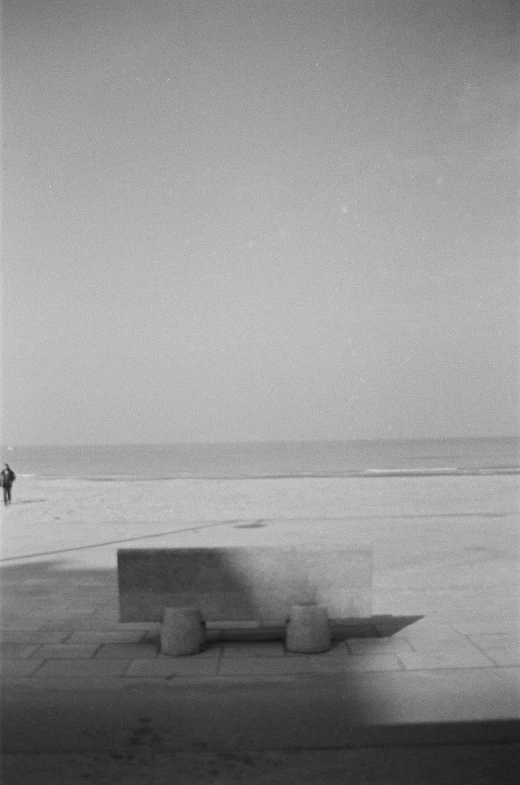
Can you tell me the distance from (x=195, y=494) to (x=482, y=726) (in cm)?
2400

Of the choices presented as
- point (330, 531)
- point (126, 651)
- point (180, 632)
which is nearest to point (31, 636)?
point (126, 651)

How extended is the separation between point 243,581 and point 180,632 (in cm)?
74

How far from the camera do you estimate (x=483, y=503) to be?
2247cm

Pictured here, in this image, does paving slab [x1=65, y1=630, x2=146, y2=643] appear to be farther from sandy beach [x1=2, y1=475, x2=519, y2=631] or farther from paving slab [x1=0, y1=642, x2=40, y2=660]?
sandy beach [x1=2, y1=475, x2=519, y2=631]

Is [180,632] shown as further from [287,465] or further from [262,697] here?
[287,465]

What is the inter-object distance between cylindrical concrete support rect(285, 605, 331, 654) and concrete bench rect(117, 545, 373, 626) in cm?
20

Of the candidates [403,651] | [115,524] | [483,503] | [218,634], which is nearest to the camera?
[403,651]

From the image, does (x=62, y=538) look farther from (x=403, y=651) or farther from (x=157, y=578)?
(x=403, y=651)

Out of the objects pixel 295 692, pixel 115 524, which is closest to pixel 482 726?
pixel 295 692

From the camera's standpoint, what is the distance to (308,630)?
739 centimetres

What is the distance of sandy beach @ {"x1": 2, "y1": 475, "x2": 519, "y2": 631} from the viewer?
404 inches

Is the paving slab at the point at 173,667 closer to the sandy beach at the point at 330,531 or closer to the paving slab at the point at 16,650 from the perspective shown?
the paving slab at the point at 16,650

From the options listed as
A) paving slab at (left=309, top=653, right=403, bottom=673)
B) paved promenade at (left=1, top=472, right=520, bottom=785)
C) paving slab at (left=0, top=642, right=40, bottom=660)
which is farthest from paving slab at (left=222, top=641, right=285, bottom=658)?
paving slab at (left=0, top=642, right=40, bottom=660)

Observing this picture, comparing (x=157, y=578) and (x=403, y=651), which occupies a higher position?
(x=157, y=578)
